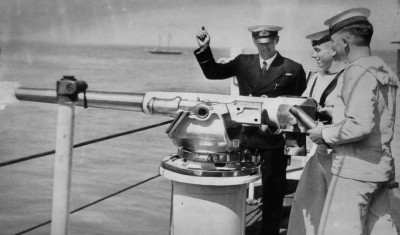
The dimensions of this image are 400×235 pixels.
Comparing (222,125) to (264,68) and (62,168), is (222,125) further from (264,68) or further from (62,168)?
(264,68)

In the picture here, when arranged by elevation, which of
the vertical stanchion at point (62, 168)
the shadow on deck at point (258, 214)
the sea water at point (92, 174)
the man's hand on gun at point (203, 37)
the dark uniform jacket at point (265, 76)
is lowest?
the sea water at point (92, 174)

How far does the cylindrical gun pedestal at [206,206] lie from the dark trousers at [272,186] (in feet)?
3.78

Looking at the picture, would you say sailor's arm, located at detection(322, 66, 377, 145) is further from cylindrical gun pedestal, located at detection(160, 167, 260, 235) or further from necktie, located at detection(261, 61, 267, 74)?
necktie, located at detection(261, 61, 267, 74)

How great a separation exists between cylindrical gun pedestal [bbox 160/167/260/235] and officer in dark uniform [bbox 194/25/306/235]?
106cm

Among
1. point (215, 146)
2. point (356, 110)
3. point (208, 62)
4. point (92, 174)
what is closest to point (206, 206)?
point (215, 146)

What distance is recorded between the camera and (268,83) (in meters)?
3.26

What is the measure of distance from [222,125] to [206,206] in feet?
1.11

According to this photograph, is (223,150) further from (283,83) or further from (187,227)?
(283,83)

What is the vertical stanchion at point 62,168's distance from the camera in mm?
1682

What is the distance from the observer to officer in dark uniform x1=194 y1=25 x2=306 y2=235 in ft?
10.1

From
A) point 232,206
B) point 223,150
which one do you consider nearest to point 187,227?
point 232,206

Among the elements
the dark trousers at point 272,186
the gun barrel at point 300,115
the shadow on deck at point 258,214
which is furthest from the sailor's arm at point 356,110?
the shadow on deck at point 258,214

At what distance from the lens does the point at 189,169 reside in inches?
75.6

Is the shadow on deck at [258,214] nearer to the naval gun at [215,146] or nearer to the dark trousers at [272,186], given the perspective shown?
the dark trousers at [272,186]
